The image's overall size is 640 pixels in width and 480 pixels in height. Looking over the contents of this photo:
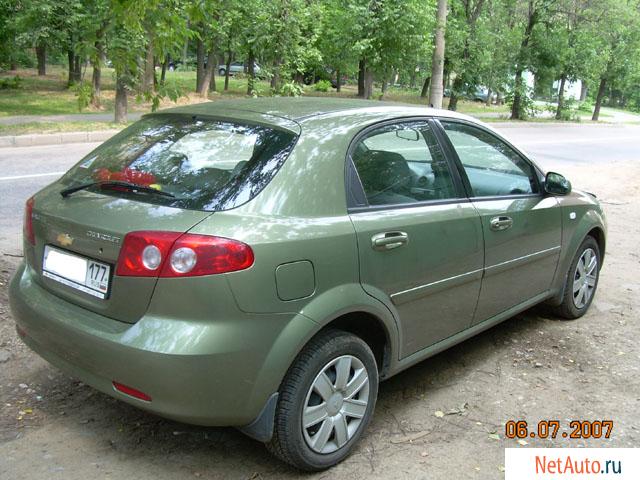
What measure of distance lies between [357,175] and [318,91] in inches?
1337

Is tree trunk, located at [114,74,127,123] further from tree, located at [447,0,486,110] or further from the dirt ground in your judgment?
tree, located at [447,0,486,110]

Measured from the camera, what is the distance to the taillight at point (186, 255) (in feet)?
8.04

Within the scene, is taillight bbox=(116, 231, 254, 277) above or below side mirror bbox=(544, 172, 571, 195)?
below

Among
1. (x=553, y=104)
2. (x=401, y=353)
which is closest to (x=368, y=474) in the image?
(x=401, y=353)

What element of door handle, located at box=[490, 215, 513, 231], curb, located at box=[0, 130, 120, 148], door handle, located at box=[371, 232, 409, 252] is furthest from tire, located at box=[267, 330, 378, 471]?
curb, located at box=[0, 130, 120, 148]

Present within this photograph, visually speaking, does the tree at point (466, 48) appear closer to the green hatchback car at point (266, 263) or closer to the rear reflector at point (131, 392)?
the green hatchback car at point (266, 263)

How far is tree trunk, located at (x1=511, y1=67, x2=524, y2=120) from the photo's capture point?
1120 inches

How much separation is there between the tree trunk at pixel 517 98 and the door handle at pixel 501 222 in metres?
26.5

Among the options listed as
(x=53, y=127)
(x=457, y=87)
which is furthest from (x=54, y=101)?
(x=457, y=87)

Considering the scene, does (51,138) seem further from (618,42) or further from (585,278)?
(618,42)

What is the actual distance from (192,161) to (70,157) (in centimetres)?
938

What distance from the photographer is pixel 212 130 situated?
312cm

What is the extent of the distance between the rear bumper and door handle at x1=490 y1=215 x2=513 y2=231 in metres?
1.55

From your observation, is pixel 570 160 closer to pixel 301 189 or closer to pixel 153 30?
pixel 153 30
